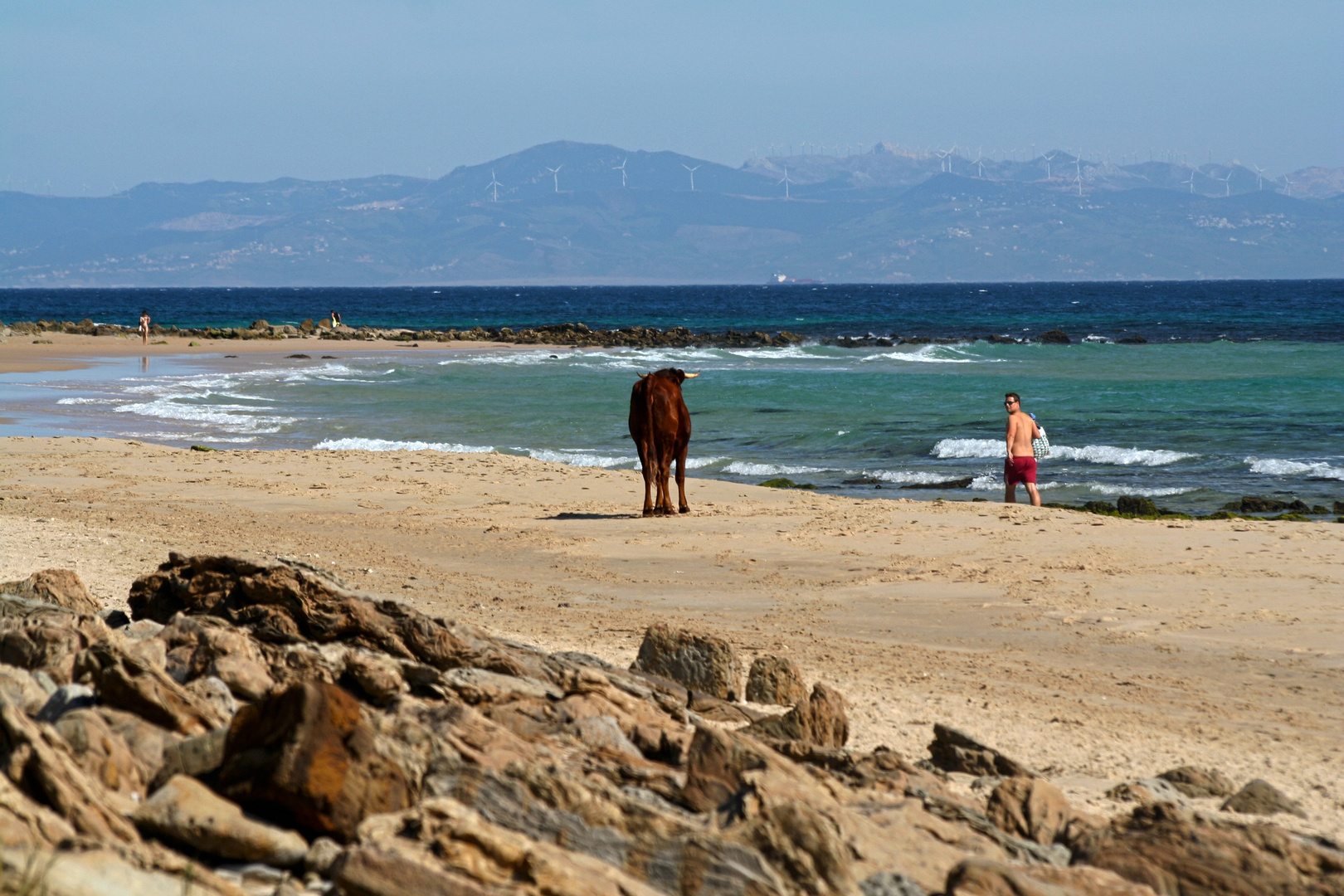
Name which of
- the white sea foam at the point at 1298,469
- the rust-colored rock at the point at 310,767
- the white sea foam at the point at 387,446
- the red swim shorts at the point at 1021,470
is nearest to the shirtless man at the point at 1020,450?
the red swim shorts at the point at 1021,470

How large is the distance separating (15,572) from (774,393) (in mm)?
23022

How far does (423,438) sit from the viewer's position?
21906 millimetres

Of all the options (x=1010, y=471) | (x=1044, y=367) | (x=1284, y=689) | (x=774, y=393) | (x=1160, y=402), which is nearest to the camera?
(x=1284, y=689)

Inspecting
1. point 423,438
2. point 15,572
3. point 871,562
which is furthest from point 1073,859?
point 423,438

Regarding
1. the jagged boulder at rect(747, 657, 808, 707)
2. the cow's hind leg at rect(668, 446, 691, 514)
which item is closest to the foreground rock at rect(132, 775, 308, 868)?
the jagged boulder at rect(747, 657, 808, 707)

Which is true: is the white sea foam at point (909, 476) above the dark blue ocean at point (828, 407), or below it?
below

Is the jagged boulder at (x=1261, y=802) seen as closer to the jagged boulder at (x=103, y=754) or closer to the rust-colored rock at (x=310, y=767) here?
the rust-colored rock at (x=310, y=767)

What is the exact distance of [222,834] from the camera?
3.40 m

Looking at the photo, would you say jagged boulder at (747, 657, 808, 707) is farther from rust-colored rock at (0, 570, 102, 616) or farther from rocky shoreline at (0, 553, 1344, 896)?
rust-colored rock at (0, 570, 102, 616)

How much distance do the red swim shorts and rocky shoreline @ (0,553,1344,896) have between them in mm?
8828

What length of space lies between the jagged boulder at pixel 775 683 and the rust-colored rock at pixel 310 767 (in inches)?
109

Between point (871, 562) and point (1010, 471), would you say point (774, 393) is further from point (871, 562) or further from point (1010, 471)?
point (871, 562)

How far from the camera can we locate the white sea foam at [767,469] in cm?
1831

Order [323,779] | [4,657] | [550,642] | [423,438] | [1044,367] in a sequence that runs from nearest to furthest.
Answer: [323,779] < [4,657] < [550,642] < [423,438] < [1044,367]
